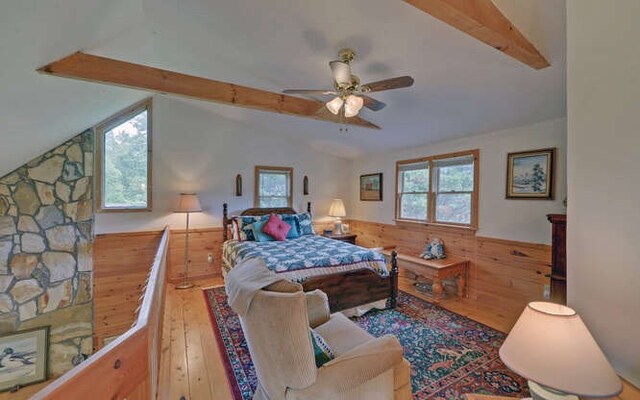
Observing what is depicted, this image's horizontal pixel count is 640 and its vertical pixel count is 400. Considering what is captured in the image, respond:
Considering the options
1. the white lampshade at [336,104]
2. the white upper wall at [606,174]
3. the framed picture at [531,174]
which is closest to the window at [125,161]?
the white lampshade at [336,104]

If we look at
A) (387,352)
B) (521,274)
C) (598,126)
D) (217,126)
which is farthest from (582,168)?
(217,126)

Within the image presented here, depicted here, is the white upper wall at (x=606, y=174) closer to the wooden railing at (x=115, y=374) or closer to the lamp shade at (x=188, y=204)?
A: the wooden railing at (x=115, y=374)

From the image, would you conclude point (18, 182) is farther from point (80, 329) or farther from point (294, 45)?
point (294, 45)

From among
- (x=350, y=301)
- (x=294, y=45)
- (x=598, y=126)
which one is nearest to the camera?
(x=598, y=126)

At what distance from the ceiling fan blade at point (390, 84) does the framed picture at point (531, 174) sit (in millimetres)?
2119

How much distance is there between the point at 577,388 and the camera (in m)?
0.96

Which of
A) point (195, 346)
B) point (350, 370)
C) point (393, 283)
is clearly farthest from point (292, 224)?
point (350, 370)

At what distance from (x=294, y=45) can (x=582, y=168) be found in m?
2.34

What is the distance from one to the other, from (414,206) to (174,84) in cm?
387

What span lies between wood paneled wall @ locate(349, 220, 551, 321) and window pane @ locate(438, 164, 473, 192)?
599 mm

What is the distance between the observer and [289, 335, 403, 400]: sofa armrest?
139 cm

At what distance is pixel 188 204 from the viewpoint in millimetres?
4320

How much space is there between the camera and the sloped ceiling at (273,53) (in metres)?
1.91

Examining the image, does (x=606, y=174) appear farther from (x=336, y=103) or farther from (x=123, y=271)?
(x=123, y=271)
